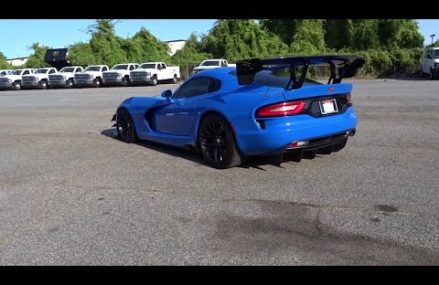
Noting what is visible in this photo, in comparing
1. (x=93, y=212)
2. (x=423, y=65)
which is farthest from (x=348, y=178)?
(x=423, y=65)

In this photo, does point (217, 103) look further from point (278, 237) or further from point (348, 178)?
point (278, 237)

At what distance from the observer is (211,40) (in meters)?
50.9

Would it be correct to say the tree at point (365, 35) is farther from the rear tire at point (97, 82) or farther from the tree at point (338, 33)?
the rear tire at point (97, 82)

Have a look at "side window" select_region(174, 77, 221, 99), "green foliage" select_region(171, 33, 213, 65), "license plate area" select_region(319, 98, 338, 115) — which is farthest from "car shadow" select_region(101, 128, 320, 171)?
"green foliage" select_region(171, 33, 213, 65)

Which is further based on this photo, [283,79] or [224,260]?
[283,79]

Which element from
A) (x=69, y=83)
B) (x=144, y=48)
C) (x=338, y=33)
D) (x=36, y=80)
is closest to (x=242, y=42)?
(x=338, y=33)

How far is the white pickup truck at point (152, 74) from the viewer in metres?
35.1

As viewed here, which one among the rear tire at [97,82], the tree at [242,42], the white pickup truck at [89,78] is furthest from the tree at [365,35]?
the rear tire at [97,82]

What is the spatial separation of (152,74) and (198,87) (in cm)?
2911

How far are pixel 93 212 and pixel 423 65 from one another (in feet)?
105

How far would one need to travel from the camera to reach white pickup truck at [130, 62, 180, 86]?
115 ft

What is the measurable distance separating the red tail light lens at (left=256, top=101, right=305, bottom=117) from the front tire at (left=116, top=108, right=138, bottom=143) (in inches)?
135

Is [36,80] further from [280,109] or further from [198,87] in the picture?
[280,109]

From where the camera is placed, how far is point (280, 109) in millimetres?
5609
